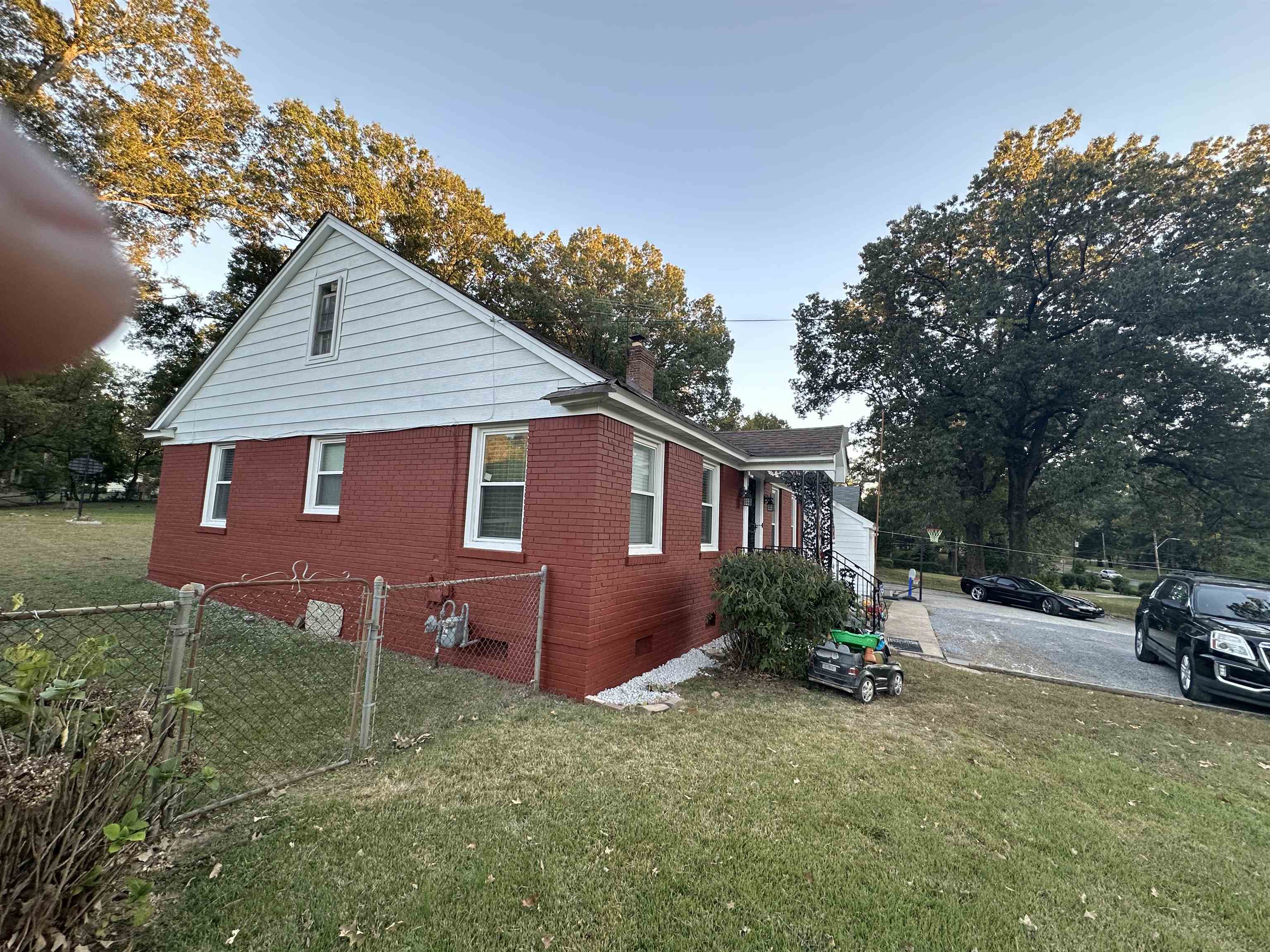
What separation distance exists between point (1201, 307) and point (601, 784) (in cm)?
2571

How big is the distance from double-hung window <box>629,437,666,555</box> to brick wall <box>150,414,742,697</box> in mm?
155

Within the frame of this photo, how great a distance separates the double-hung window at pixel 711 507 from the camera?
8430 millimetres

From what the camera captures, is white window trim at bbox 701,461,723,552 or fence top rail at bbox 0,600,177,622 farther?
white window trim at bbox 701,461,723,552

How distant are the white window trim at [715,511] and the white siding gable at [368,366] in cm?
385

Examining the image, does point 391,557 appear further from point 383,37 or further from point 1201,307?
point 1201,307

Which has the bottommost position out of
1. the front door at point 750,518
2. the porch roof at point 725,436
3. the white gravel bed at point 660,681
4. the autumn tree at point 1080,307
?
the white gravel bed at point 660,681

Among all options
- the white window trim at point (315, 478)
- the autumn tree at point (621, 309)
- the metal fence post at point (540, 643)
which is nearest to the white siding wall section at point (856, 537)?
the autumn tree at point (621, 309)

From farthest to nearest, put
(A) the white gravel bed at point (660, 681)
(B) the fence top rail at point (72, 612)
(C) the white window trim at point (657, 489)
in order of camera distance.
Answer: (C) the white window trim at point (657, 489), (A) the white gravel bed at point (660, 681), (B) the fence top rail at point (72, 612)

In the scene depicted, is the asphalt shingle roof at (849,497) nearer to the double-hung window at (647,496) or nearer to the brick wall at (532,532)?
the brick wall at (532,532)

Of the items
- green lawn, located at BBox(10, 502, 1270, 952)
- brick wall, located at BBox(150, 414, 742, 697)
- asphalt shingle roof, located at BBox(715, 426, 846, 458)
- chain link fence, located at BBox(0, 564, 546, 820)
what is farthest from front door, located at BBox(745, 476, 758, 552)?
chain link fence, located at BBox(0, 564, 546, 820)

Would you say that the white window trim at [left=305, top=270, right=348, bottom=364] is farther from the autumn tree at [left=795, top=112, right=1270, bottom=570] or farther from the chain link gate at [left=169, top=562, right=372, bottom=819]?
the autumn tree at [left=795, top=112, right=1270, bottom=570]

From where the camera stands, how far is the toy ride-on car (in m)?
5.65

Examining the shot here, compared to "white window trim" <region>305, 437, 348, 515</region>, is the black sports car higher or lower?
lower

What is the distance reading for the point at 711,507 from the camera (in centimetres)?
861
